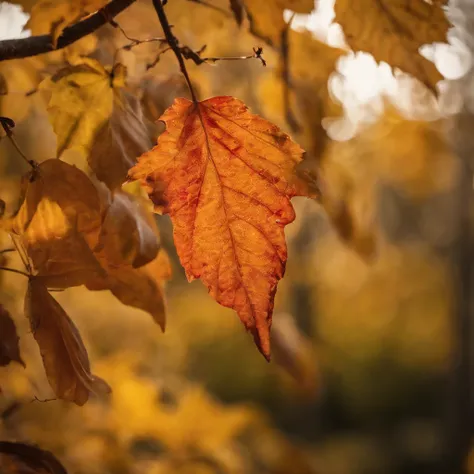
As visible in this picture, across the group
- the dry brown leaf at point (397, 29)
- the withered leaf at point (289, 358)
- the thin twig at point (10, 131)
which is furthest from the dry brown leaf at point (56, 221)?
the withered leaf at point (289, 358)

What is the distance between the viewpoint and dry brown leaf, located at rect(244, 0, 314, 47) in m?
0.52

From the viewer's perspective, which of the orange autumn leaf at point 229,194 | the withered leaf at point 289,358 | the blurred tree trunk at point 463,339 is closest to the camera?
the orange autumn leaf at point 229,194

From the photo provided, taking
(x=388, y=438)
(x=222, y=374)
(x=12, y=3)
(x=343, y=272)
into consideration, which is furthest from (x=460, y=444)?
(x=12, y=3)

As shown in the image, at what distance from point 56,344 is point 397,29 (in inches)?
15.2

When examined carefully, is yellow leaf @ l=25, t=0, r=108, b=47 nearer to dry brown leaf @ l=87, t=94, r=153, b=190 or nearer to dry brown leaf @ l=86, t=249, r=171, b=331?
dry brown leaf @ l=87, t=94, r=153, b=190

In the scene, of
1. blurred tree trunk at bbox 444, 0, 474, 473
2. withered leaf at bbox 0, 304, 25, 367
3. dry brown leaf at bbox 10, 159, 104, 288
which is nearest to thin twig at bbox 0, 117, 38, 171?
dry brown leaf at bbox 10, 159, 104, 288

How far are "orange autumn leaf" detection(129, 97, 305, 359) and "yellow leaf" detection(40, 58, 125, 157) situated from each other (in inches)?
3.2

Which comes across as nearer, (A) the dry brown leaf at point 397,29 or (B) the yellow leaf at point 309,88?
(A) the dry brown leaf at point 397,29

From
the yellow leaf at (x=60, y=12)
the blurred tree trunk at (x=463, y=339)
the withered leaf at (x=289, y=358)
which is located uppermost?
the yellow leaf at (x=60, y=12)

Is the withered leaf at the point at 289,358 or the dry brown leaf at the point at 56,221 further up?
the dry brown leaf at the point at 56,221

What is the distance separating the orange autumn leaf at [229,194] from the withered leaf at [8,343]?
0.61 feet

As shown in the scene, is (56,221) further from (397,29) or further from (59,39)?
(397,29)

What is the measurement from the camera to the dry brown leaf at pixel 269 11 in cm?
52

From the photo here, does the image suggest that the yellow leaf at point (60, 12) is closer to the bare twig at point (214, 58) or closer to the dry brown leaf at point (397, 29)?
the bare twig at point (214, 58)
